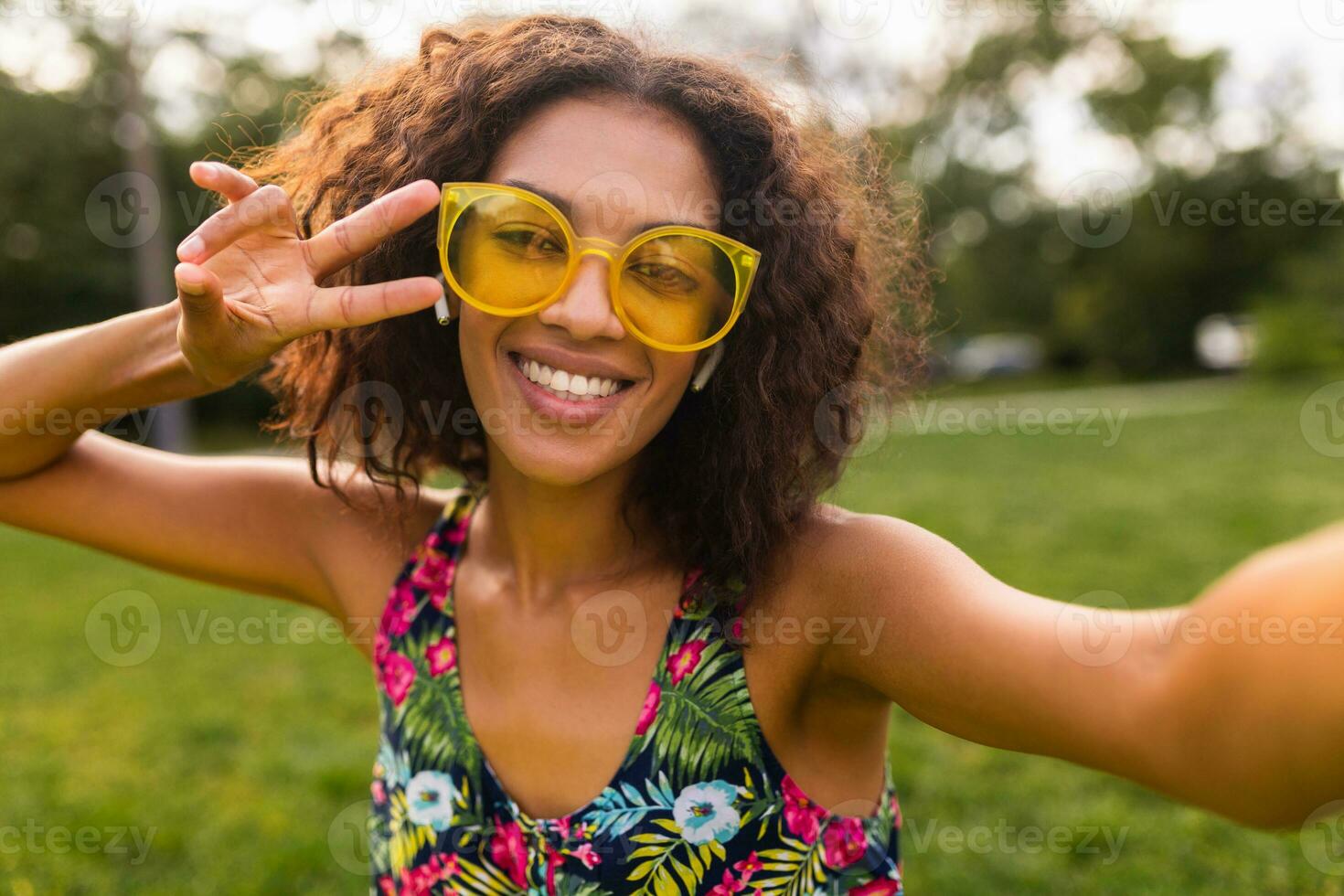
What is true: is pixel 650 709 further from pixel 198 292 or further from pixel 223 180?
pixel 223 180

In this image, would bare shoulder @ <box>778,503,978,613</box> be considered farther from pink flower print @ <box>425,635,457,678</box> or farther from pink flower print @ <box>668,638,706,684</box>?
pink flower print @ <box>425,635,457,678</box>

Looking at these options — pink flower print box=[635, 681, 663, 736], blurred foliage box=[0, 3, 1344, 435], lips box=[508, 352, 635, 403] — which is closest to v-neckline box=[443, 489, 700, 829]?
pink flower print box=[635, 681, 663, 736]

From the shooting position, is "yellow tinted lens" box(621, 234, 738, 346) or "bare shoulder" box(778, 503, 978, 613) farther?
"yellow tinted lens" box(621, 234, 738, 346)

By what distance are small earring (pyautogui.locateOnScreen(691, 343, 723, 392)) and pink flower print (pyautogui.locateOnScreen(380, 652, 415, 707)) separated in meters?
0.68

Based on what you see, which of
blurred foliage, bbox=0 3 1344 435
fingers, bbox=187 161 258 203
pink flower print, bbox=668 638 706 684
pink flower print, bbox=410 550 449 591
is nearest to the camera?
fingers, bbox=187 161 258 203

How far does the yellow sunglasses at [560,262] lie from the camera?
1.59 meters

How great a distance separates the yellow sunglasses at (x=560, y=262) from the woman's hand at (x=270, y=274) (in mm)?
81

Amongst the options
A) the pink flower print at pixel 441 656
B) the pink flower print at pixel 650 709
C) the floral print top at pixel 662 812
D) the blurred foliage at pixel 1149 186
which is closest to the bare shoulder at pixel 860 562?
the floral print top at pixel 662 812

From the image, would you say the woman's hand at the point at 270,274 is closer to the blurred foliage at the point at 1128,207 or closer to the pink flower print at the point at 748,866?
the pink flower print at the point at 748,866

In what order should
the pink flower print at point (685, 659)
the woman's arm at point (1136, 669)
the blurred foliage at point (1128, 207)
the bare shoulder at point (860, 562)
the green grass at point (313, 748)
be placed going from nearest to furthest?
the woman's arm at point (1136, 669)
the bare shoulder at point (860, 562)
the pink flower print at point (685, 659)
the green grass at point (313, 748)
the blurred foliage at point (1128, 207)

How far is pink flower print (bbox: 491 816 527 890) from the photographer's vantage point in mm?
1628

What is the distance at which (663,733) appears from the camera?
Answer: 1594 mm

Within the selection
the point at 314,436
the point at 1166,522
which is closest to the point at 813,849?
the point at 314,436

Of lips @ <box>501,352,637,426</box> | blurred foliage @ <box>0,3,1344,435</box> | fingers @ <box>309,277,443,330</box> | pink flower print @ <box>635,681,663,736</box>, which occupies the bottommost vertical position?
pink flower print @ <box>635,681,663,736</box>
